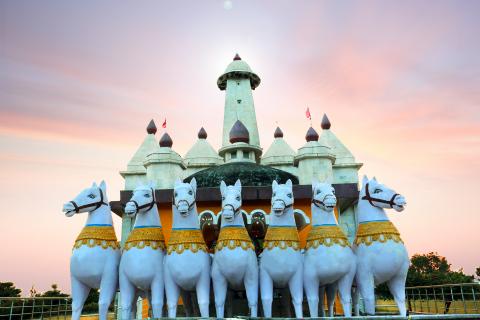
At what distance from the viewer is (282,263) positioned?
7.99 m

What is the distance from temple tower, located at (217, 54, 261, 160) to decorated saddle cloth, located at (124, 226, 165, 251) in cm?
1701

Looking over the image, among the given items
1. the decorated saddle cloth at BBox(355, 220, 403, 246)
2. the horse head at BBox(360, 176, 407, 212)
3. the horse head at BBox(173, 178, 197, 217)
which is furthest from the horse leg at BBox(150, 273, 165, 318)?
the horse head at BBox(360, 176, 407, 212)

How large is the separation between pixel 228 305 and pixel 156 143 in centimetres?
1904

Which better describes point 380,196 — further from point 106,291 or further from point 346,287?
point 106,291

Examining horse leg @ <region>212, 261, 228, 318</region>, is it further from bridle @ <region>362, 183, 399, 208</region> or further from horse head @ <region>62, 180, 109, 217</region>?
bridle @ <region>362, 183, 399, 208</region>

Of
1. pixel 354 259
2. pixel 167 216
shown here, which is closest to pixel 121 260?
pixel 354 259

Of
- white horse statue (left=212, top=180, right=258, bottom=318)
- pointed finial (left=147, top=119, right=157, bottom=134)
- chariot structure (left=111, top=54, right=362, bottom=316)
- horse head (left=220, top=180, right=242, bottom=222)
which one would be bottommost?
white horse statue (left=212, top=180, right=258, bottom=318)

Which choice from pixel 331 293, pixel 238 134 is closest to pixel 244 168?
pixel 238 134

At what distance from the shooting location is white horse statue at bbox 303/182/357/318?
7934 mm

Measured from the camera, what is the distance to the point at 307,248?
8.39 m

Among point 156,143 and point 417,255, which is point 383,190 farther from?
point 417,255

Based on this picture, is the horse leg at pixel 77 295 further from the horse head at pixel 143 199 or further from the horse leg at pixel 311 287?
the horse leg at pixel 311 287

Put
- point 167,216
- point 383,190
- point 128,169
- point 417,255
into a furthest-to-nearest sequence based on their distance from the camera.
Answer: point 417,255 → point 128,169 → point 167,216 → point 383,190

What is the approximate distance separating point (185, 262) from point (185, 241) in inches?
17.5
